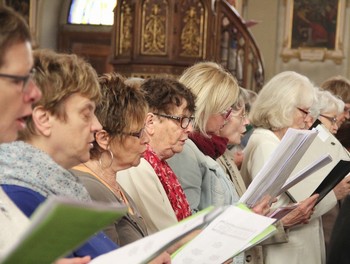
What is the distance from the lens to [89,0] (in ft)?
64.6

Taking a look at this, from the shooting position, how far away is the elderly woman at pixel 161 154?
3.72 metres

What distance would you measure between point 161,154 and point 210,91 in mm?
686

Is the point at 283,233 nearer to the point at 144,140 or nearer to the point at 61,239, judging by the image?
the point at 144,140

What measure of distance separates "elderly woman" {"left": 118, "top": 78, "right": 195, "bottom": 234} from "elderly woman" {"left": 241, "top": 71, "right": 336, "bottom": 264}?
1.20m

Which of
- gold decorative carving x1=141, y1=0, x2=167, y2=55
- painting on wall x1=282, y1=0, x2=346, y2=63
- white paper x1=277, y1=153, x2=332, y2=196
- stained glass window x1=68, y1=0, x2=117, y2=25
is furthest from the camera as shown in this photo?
stained glass window x1=68, y1=0, x2=117, y2=25

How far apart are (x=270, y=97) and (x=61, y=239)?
3.69m

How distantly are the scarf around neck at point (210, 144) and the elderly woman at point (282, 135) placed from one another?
0.51m

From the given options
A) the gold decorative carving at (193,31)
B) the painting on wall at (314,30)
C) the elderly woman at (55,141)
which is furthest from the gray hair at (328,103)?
the painting on wall at (314,30)

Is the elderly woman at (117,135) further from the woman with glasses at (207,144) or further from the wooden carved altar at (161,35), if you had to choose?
the wooden carved altar at (161,35)

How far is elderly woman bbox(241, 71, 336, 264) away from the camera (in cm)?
512

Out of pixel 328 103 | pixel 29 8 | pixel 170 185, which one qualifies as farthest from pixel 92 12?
pixel 170 185

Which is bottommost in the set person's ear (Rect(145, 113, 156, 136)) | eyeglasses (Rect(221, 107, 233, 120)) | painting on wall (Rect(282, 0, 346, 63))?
painting on wall (Rect(282, 0, 346, 63))

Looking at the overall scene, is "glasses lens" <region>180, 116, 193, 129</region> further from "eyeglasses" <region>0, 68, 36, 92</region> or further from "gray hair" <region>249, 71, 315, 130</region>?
"eyeglasses" <region>0, 68, 36, 92</region>

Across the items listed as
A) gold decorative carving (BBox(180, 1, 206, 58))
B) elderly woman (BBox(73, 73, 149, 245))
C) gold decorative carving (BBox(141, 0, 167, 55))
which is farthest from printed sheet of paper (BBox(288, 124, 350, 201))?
gold decorative carving (BBox(180, 1, 206, 58))
